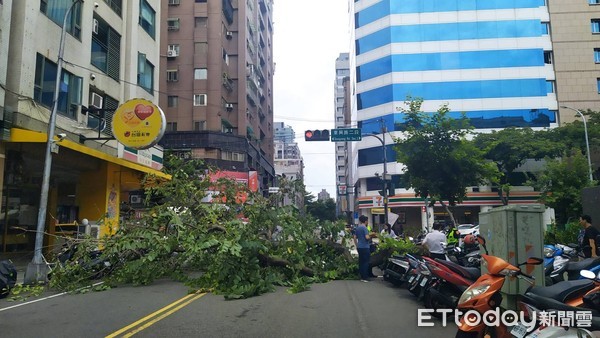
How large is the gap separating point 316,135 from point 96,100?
34.8 ft

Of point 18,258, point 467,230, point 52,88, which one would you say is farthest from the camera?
point 467,230

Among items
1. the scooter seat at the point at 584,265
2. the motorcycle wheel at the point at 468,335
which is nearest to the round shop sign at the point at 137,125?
the scooter seat at the point at 584,265

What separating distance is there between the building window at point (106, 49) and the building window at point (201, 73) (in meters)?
19.7

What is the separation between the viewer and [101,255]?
38.2 ft

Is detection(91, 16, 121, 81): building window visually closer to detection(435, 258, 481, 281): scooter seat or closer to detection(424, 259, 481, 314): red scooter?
detection(424, 259, 481, 314): red scooter

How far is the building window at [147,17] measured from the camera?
966 inches

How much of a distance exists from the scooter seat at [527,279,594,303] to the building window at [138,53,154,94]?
22685mm

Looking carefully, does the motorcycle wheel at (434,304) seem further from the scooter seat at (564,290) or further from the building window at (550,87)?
the building window at (550,87)

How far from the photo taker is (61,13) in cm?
1747

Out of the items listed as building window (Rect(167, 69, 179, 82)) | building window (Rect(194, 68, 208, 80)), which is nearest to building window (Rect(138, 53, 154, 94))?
building window (Rect(194, 68, 208, 80))

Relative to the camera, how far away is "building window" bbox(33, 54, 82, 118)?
52.1 feet

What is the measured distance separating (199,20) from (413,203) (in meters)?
27.6

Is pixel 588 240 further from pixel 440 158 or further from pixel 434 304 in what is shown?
pixel 440 158

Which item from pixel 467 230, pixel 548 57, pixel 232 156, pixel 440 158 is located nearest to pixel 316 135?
pixel 440 158
